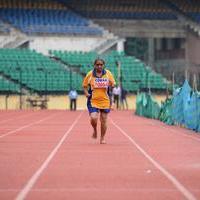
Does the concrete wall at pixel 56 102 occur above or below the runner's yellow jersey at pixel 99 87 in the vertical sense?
below

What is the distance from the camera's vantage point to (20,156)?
11.8 meters

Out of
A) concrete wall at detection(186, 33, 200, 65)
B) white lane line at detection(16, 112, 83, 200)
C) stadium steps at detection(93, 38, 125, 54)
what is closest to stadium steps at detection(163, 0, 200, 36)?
concrete wall at detection(186, 33, 200, 65)

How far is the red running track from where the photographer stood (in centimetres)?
745

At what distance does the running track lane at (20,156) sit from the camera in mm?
8062

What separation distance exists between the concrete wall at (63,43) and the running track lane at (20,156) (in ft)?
112

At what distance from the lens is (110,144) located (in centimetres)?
1463

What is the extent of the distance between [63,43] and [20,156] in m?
41.8

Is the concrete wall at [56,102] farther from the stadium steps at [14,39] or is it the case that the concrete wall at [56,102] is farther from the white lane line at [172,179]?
the white lane line at [172,179]

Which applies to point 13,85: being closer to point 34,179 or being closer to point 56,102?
point 56,102

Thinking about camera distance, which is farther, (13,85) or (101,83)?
(13,85)

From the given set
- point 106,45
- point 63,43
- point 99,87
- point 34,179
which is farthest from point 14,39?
point 34,179

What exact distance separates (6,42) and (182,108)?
3067cm

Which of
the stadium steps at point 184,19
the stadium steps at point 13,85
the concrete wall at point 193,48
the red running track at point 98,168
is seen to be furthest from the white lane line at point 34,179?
the stadium steps at point 184,19

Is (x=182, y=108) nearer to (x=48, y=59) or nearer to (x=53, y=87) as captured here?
(x=53, y=87)
